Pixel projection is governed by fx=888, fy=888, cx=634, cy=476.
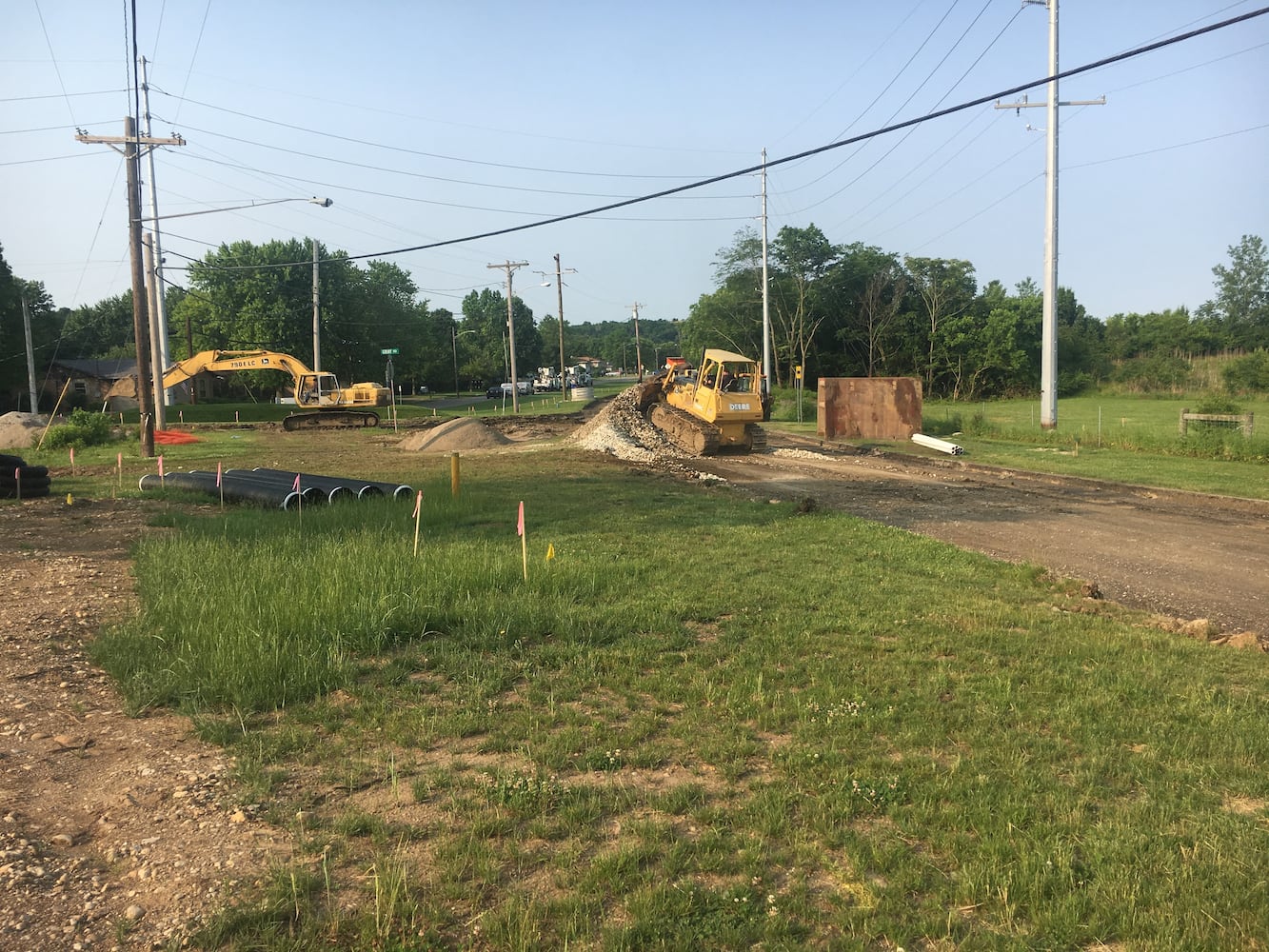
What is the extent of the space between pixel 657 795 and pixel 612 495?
11.3 metres

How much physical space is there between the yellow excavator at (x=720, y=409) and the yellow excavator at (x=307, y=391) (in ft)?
59.7

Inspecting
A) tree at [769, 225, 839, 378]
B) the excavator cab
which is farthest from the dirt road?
tree at [769, 225, 839, 378]

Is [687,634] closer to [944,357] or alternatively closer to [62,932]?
[62,932]

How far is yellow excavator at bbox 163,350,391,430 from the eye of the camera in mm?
38750

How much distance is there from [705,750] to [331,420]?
124 ft

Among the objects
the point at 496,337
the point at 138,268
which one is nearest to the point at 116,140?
the point at 138,268

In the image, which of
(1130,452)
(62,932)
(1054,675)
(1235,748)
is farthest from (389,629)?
(1130,452)

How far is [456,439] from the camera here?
27.8m

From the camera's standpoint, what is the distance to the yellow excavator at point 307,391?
38750mm

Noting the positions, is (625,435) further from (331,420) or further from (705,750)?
(705,750)

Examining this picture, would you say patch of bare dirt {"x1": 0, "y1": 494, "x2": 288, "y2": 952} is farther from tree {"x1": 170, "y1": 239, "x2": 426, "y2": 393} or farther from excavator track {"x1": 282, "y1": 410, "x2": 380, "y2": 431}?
tree {"x1": 170, "y1": 239, "x2": 426, "y2": 393}

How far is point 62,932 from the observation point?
127 inches

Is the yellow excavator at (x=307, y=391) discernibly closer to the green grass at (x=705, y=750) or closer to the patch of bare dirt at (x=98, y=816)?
the green grass at (x=705, y=750)

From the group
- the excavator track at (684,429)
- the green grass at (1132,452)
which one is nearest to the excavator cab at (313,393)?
the excavator track at (684,429)
